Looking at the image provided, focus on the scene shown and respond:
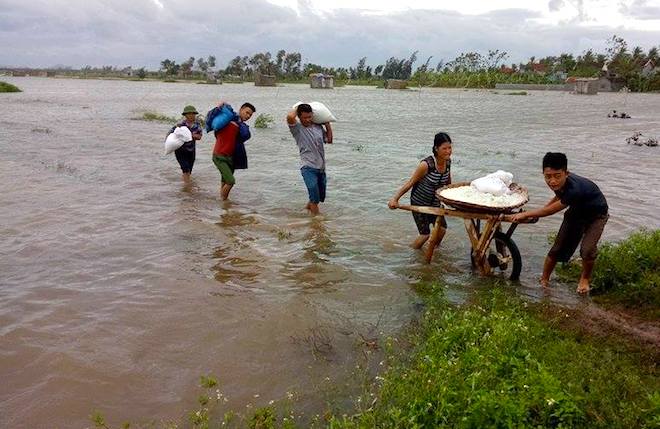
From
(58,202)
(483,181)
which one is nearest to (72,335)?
(483,181)

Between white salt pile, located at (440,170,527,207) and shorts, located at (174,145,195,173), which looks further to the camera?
shorts, located at (174,145,195,173)

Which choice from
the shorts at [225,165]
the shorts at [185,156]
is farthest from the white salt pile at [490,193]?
the shorts at [185,156]

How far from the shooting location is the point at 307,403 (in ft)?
12.8

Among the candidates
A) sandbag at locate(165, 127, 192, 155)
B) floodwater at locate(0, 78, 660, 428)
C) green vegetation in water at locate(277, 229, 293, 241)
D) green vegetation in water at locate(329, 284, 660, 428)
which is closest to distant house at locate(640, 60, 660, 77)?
floodwater at locate(0, 78, 660, 428)

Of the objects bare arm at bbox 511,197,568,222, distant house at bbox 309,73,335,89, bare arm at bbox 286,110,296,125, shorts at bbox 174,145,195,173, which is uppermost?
distant house at bbox 309,73,335,89

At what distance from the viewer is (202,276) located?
635 centimetres

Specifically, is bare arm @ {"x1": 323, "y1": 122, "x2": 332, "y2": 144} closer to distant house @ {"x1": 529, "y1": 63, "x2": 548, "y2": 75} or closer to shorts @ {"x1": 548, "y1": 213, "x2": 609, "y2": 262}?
shorts @ {"x1": 548, "y1": 213, "x2": 609, "y2": 262}

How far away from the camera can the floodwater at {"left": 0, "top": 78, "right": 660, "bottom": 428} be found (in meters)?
4.20

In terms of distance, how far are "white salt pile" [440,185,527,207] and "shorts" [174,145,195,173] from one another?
667 centimetres

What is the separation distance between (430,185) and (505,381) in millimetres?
3366

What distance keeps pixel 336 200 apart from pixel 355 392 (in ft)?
21.8

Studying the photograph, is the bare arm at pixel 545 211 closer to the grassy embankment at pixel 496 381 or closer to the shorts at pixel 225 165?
the grassy embankment at pixel 496 381

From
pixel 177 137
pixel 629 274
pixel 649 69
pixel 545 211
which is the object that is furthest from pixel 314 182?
pixel 649 69

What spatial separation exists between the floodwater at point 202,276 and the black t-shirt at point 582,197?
946 mm
